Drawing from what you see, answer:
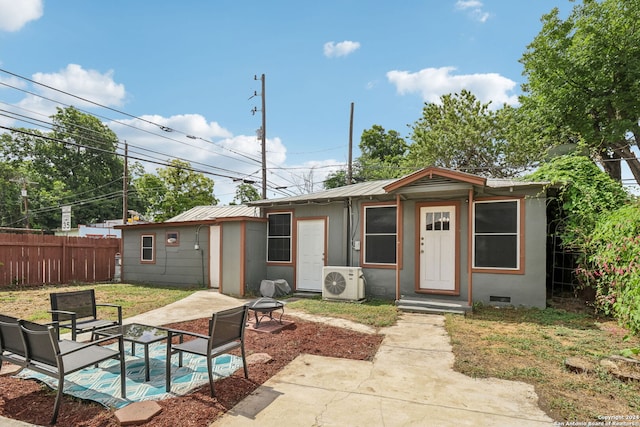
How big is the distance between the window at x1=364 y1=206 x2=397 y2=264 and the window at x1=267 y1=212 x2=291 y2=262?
2.27m

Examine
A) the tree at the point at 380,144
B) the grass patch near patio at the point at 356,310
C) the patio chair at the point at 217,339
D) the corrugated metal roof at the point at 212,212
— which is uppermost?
the tree at the point at 380,144

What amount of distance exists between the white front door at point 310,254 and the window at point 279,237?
35 cm

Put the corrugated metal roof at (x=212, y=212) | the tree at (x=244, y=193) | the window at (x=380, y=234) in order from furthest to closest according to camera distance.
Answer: the tree at (x=244, y=193) → the corrugated metal roof at (x=212, y=212) → the window at (x=380, y=234)

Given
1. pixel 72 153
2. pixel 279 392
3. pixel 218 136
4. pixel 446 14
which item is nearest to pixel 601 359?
pixel 279 392

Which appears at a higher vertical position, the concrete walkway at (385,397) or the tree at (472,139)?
the tree at (472,139)

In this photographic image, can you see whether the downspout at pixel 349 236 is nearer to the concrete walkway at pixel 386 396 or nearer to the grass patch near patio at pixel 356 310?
the grass patch near patio at pixel 356 310

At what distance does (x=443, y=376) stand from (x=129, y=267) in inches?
485

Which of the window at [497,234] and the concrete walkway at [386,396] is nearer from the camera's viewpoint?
the concrete walkway at [386,396]

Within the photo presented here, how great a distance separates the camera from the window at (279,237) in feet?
30.8

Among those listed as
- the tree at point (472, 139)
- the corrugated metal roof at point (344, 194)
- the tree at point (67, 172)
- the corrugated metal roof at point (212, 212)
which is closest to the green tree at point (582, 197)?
the corrugated metal roof at point (344, 194)

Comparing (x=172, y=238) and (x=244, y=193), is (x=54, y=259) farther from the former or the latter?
(x=244, y=193)

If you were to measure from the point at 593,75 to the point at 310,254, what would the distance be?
12277 millimetres

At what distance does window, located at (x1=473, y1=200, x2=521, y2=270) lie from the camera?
694 cm

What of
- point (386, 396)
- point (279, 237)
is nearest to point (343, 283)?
point (279, 237)
